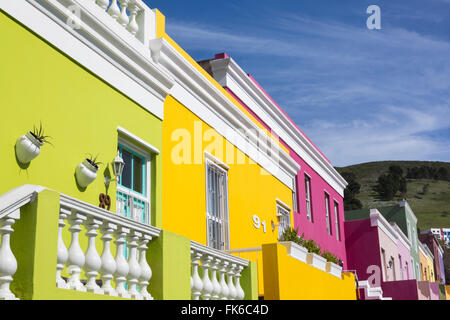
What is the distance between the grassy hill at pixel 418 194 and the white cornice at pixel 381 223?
59.1m

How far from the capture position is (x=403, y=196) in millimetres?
102625

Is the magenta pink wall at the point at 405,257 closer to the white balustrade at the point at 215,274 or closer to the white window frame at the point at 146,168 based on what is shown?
the white window frame at the point at 146,168

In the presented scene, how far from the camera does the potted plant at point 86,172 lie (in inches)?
286

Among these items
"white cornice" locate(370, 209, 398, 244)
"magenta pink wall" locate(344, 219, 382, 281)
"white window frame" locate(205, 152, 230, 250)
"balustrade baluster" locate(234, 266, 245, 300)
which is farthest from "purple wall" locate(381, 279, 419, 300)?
"balustrade baluster" locate(234, 266, 245, 300)

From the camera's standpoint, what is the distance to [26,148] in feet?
20.8

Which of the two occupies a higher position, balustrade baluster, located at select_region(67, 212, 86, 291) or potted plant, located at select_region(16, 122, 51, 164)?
potted plant, located at select_region(16, 122, 51, 164)

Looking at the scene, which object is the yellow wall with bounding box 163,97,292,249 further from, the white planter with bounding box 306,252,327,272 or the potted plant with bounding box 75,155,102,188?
the potted plant with bounding box 75,155,102,188

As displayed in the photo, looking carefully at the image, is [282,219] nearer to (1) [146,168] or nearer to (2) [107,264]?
(1) [146,168]

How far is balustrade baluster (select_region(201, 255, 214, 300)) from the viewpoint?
7230 millimetres

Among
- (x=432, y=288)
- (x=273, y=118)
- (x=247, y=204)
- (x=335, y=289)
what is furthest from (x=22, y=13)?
(x=432, y=288)

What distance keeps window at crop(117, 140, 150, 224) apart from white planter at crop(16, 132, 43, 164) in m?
1.98

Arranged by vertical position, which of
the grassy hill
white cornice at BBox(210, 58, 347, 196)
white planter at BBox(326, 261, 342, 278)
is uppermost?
the grassy hill

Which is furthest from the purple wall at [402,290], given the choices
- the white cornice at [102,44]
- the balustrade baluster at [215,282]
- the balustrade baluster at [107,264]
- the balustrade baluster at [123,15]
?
the balustrade baluster at [107,264]
